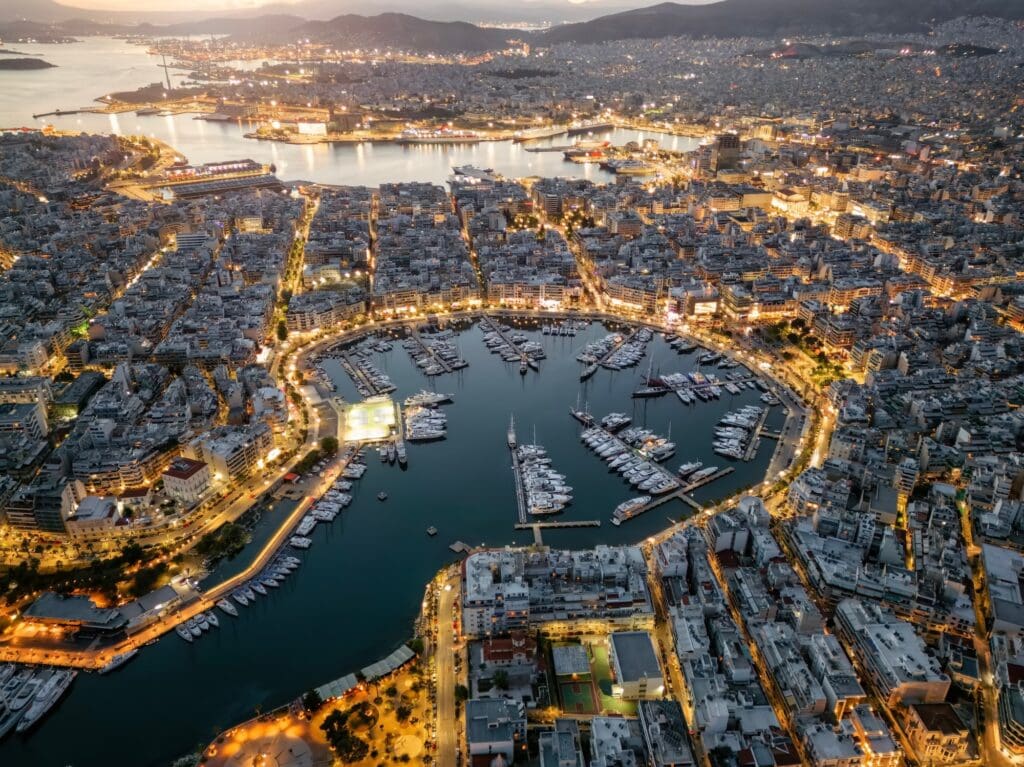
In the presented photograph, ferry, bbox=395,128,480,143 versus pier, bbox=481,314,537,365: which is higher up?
ferry, bbox=395,128,480,143

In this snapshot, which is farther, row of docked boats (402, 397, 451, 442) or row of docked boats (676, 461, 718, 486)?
row of docked boats (402, 397, 451, 442)

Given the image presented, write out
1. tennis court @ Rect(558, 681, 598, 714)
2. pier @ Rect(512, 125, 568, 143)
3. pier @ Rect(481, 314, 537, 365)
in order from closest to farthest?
tennis court @ Rect(558, 681, 598, 714) → pier @ Rect(481, 314, 537, 365) → pier @ Rect(512, 125, 568, 143)

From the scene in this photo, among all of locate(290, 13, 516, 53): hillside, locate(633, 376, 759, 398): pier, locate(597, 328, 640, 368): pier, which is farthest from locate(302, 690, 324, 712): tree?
locate(290, 13, 516, 53): hillside

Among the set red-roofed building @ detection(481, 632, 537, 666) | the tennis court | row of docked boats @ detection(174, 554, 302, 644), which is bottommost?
row of docked boats @ detection(174, 554, 302, 644)

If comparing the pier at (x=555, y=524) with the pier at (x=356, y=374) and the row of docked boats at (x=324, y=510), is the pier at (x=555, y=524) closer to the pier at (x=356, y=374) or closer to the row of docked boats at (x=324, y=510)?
the row of docked boats at (x=324, y=510)

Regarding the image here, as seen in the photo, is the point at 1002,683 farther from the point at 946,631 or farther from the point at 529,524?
the point at 529,524

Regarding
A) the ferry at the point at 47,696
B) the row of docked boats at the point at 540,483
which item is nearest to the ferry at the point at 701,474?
the row of docked boats at the point at 540,483

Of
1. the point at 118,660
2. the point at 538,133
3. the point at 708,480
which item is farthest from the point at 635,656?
Answer: the point at 538,133

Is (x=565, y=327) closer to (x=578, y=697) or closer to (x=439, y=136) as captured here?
(x=578, y=697)

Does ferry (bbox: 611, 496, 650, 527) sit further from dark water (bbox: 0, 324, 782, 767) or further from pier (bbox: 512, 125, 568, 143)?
pier (bbox: 512, 125, 568, 143)
